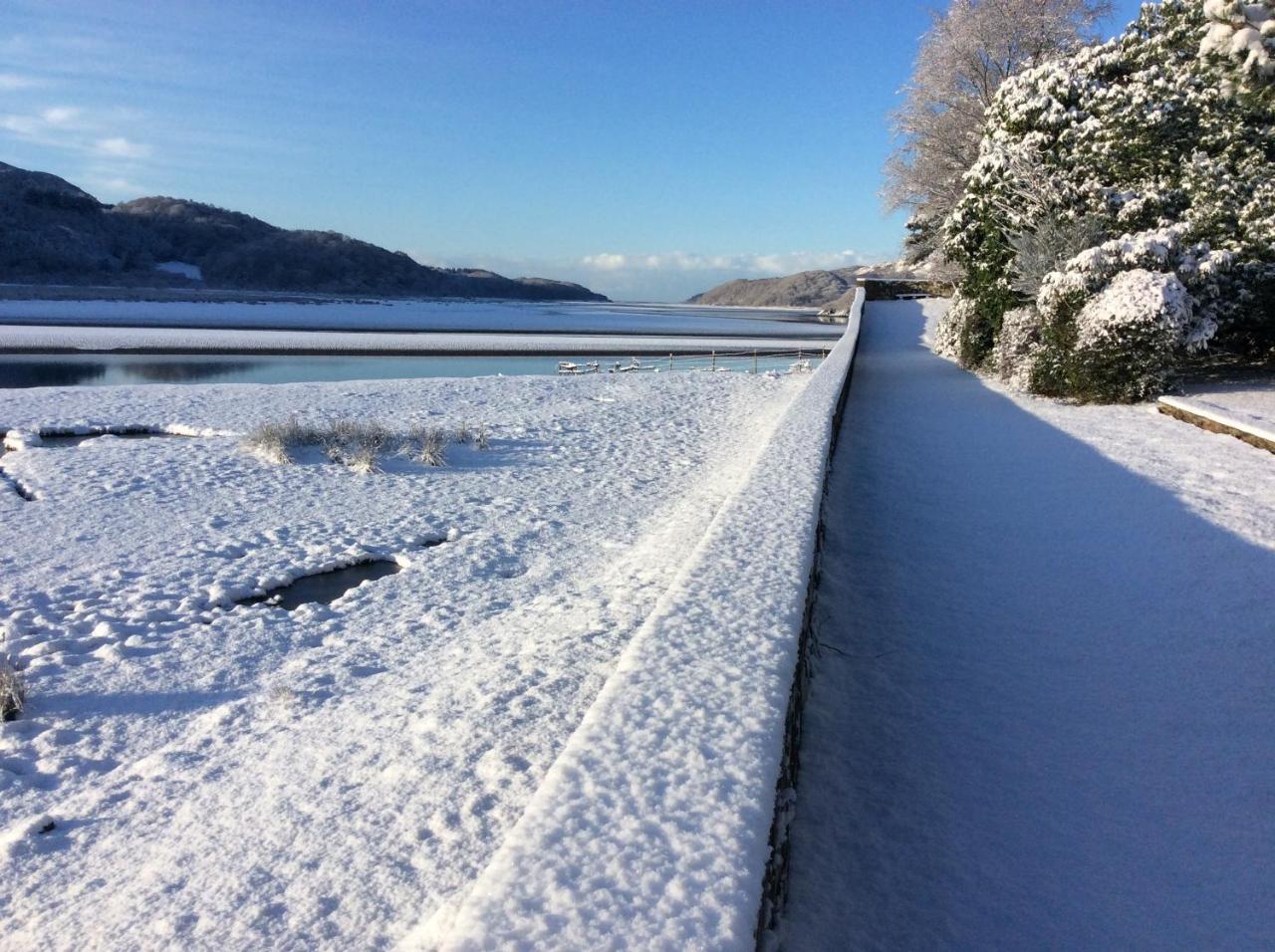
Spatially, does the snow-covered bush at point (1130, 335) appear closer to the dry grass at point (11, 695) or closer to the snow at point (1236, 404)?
the snow at point (1236, 404)

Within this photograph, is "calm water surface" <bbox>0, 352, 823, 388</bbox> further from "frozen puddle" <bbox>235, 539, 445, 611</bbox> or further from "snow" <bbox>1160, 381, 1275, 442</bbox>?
"frozen puddle" <bbox>235, 539, 445, 611</bbox>

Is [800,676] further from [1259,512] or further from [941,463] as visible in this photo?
[941,463]

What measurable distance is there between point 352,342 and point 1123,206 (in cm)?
3269

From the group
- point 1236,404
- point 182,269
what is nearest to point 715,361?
point 1236,404

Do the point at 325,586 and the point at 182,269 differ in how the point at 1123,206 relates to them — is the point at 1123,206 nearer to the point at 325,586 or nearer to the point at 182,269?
the point at 325,586

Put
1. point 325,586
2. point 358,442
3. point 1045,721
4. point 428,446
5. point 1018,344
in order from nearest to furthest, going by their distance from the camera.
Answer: point 1045,721, point 325,586, point 428,446, point 358,442, point 1018,344

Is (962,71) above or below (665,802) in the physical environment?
above

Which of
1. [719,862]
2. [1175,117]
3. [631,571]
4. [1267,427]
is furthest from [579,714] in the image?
[1175,117]

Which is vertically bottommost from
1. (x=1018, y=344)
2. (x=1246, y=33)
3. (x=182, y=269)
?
(x=1018, y=344)

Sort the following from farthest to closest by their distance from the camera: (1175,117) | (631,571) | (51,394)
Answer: (51,394), (1175,117), (631,571)

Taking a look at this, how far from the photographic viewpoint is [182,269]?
4801 inches

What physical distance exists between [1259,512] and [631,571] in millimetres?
5022

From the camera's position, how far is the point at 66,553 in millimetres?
6469

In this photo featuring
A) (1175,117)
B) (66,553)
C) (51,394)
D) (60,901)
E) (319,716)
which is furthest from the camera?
(51,394)
